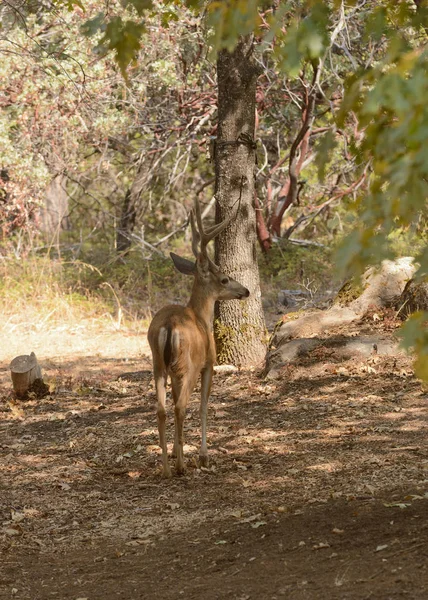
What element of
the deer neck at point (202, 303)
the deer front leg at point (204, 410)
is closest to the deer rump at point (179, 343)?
the deer front leg at point (204, 410)

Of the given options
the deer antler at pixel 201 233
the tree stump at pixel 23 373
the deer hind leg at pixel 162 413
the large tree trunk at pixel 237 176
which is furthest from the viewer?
the large tree trunk at pixel 237 176

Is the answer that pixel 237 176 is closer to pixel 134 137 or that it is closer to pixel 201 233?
pixel 201 233

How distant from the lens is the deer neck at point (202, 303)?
7883 millimetres

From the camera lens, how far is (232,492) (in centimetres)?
681

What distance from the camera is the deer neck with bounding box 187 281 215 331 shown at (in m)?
7.88

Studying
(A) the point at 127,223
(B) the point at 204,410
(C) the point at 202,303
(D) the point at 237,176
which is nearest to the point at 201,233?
(C) the point at 202,303

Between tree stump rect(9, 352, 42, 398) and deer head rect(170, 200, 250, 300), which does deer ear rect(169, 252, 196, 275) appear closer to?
deer head rect(170, 200, 250, 300)

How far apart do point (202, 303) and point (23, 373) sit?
3398mm

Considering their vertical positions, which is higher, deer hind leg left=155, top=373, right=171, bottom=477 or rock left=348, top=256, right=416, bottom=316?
rock left=348, top=256, right=416, bottom=316

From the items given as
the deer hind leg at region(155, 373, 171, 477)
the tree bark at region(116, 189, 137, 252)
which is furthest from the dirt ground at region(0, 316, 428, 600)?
the tree bark at region(116, 189, 137, 252)

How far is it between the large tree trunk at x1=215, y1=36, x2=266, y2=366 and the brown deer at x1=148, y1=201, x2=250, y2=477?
2905mm

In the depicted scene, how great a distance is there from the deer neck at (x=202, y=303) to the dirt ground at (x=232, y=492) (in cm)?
118

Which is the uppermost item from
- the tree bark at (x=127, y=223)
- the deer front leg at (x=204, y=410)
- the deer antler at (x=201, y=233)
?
the tree bark at (x=127, y=223)

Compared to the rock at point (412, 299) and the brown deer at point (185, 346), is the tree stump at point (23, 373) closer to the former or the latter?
the brown deer at point (185, 346)
